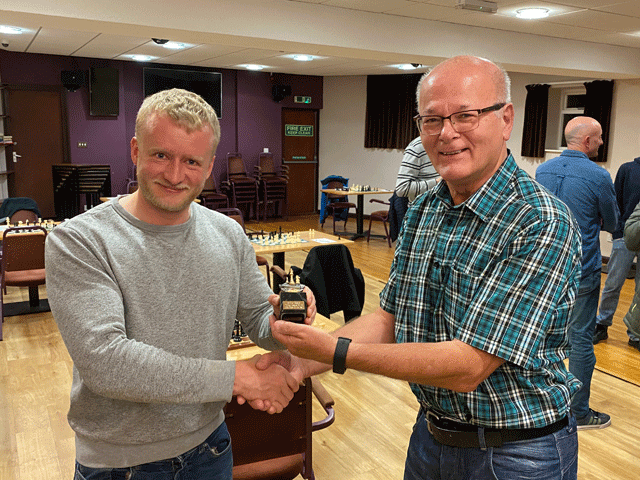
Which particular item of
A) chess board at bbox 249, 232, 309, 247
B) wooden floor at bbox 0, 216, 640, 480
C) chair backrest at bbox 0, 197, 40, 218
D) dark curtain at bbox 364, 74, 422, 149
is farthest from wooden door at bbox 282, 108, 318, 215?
wooden floor at bbox 0, 216, 640, 480

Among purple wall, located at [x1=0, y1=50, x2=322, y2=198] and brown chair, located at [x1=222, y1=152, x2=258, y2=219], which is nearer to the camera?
purple wall, located at [x1=0, y1=50, x2=322, y2=198]

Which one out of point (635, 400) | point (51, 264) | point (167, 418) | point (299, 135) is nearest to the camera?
point (51, 264)

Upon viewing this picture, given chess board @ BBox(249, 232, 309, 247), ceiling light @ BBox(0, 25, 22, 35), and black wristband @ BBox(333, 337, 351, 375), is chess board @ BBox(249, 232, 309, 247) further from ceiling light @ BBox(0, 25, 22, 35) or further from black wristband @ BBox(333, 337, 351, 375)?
ceiling light @ BBox(0, 25, 22, 35)

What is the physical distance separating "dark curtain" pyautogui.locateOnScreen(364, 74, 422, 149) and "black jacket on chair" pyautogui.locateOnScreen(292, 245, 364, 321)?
25.8ft

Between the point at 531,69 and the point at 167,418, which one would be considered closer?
the point at 167,418

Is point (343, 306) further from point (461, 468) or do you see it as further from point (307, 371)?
point (461, 468)

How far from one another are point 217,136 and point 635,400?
3.85m

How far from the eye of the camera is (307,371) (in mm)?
1779

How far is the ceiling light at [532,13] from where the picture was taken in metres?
5.79

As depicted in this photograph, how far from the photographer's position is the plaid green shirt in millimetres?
1320

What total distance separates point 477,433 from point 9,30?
8354mm

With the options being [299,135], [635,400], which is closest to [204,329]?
[635,400]

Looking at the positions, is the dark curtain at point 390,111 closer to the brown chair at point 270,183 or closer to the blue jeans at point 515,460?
the brown chair at point 270,183

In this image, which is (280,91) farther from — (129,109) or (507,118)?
(507,118)
